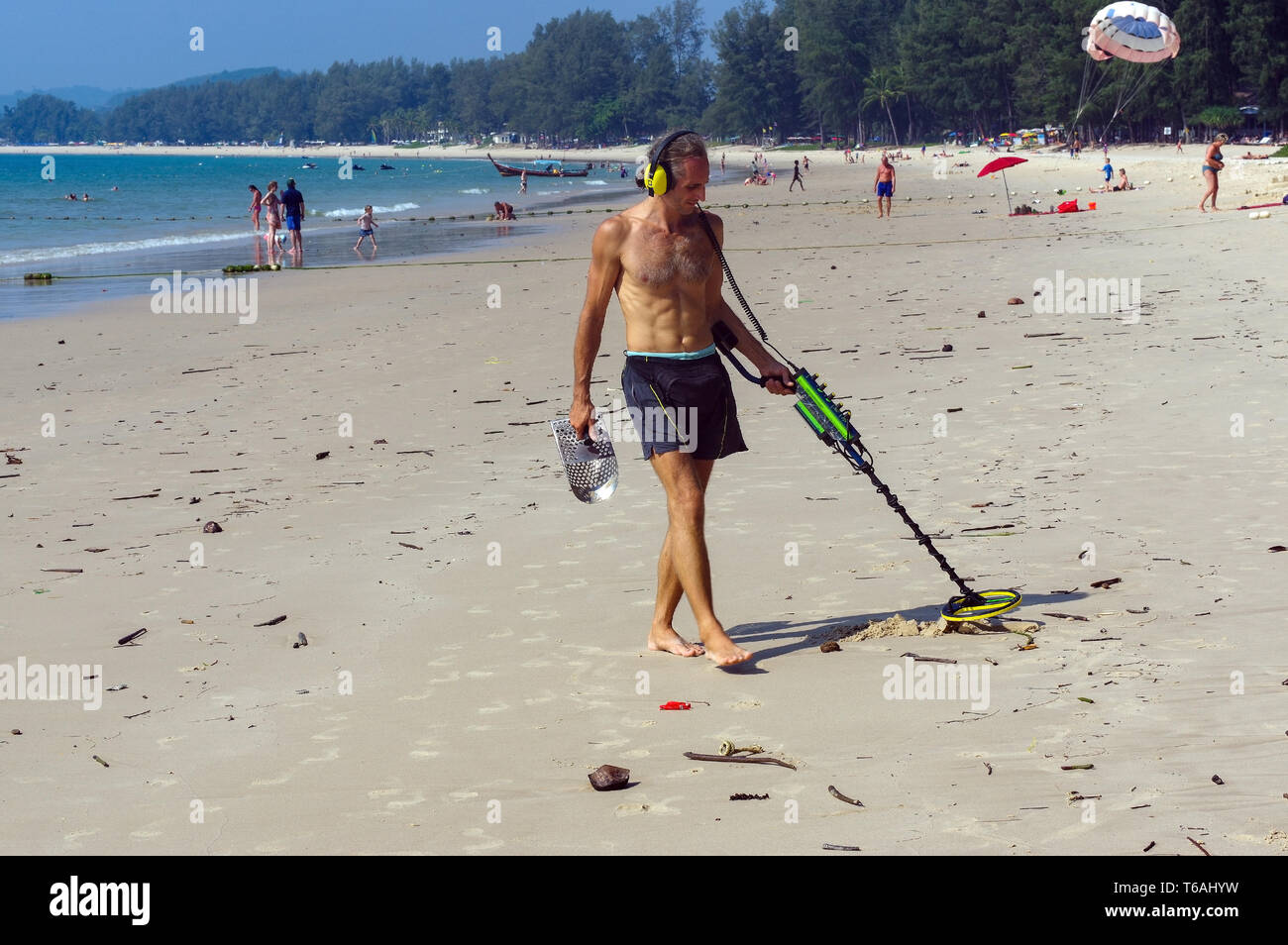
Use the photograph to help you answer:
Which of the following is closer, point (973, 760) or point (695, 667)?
point (973, 760)

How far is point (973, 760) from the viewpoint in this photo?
14.0 ft

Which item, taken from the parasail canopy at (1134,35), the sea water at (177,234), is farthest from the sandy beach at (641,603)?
the parasail canopy at (1134,35)

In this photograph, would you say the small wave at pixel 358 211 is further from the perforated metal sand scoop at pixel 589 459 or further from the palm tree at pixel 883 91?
the palm tree at pixel 883 91

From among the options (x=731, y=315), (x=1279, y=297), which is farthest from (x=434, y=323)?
(x=731, y=315)

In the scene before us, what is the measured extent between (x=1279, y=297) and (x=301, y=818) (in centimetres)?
1251

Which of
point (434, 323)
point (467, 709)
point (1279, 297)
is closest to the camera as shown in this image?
point (467, 709)

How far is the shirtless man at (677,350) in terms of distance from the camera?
5.38 meters

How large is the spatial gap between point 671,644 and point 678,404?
1.01 m

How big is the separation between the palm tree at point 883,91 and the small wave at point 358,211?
82924 mm

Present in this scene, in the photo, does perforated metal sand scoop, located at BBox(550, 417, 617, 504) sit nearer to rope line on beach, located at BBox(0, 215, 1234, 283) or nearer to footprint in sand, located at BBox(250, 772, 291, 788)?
footprint in sand, located at BBox(250, 772, 291, 788)

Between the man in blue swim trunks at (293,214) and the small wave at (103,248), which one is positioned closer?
the man in blue swim trunks at (293,214)

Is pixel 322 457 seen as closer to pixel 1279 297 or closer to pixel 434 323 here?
pixel 434 323

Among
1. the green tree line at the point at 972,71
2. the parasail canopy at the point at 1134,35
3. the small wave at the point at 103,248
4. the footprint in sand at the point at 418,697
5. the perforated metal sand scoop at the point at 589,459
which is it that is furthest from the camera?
the green tree line at the point at 972,71

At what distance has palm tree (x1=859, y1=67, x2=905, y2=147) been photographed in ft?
Answer: 454
